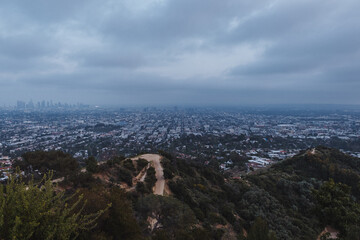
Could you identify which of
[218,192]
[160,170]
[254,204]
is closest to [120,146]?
[160,170]

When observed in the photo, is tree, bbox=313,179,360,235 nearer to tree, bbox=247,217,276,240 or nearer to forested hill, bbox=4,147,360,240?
forested hill, bbox=4,147,360,240

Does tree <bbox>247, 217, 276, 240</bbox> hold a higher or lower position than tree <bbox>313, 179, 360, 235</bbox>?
higher

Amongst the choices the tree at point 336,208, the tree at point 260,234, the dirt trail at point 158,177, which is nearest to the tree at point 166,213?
the tree at point 260,234

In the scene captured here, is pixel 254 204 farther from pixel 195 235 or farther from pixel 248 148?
pixel 248 148

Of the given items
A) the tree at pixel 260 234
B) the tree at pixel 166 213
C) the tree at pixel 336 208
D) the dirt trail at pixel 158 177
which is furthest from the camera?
the dirt trail at pixel 158 177

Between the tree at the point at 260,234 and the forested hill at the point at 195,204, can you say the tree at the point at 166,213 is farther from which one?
the tree at the point at 260,234

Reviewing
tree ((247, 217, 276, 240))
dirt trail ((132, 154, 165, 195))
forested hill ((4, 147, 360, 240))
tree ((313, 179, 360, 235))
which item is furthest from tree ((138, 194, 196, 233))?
tree ((313, 179, 360, 235))

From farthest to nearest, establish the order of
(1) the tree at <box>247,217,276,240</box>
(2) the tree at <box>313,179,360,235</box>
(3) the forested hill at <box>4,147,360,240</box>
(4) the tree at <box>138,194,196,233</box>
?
(2) the tree at <box>313,179,360,235</box> → (4) the tree at <box>138,194,196,233</box> → (1) the tree at <box>247,217,276,240</box> → (3) the forested hill at <box>4,147,360,240</box>

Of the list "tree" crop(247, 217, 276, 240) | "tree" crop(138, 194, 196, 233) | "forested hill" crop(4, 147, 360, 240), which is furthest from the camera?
"tree" crop(138, 194, 196, 233)

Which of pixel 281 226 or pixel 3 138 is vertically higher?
pixel 281 226
